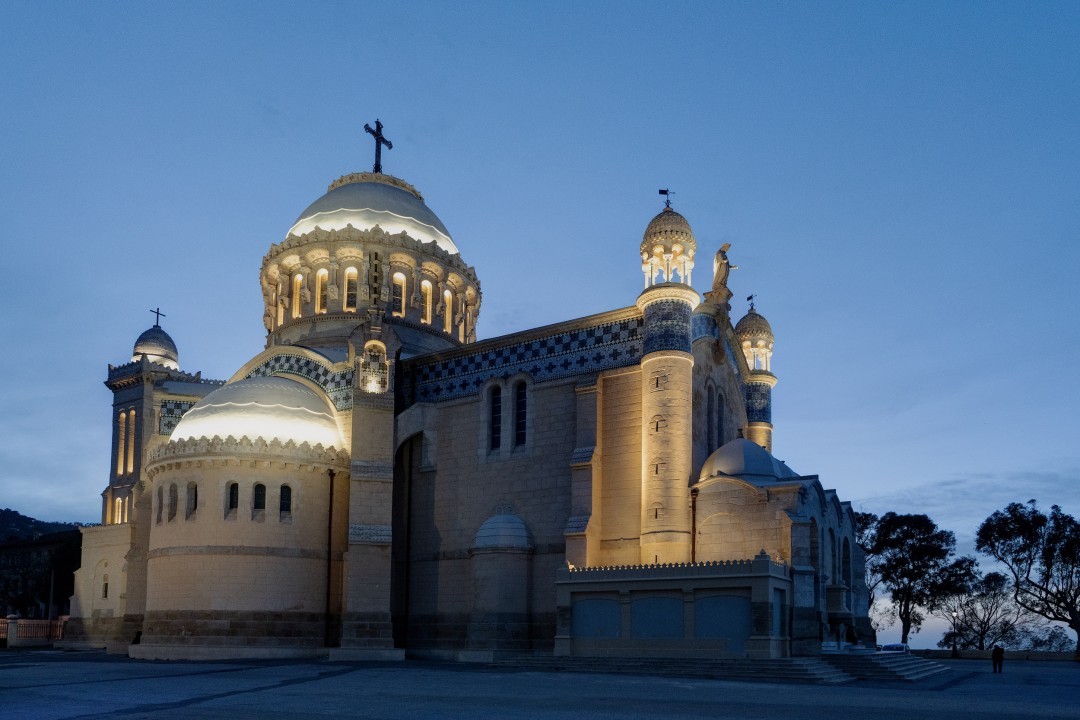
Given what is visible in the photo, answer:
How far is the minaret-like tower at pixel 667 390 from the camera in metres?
29.2

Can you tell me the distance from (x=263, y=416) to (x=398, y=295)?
8826 mm

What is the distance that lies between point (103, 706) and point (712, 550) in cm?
1775

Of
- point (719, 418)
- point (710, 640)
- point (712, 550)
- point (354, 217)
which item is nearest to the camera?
point (710, 640)

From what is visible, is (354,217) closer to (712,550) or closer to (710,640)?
(712,550)

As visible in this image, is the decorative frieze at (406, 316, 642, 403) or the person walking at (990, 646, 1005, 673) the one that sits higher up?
the decorative frieze at (406, 316, 642, 403)

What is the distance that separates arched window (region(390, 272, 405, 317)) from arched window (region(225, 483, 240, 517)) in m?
10.1

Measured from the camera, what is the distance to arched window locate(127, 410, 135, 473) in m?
52.0

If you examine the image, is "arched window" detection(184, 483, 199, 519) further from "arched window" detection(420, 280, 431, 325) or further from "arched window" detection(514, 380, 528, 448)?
"arched window" detection(420, 280, 431, 325)

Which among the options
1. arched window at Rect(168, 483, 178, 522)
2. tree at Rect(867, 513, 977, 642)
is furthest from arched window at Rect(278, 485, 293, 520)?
tree at Rect(867, 513, 977, 642)

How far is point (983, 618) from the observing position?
5306cm

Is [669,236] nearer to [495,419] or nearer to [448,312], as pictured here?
[495,419]

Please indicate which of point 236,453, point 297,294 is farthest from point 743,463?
point 297,294

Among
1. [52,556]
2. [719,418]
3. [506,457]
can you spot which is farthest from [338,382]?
[52,556]

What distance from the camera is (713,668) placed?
24500 millimetres
